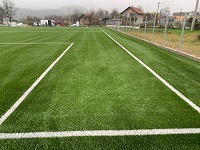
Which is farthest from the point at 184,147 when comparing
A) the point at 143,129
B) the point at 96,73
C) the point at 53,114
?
the point at 96,73

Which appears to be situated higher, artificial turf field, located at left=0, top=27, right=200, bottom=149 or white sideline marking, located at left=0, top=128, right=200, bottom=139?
artificial turf field, located at left=0, top=27, right=200, bottom=149

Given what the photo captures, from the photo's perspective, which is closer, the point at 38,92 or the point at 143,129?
the point at 143,129

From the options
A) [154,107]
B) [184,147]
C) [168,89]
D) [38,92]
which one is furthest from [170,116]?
[38,92]

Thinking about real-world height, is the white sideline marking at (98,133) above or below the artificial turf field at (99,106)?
below

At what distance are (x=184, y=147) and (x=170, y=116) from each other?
2.77ft

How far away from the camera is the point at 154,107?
144 inches

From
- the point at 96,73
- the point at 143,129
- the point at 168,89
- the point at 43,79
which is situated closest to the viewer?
the point at 143,129

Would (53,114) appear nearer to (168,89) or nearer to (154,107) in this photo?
(154,107)

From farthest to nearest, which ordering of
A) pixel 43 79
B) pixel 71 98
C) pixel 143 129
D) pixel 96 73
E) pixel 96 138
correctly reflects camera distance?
1. pixel 96 73
2. pixel 43 79
3. pixel 71 98
4. pixel 143 129
5. pixel 96 138

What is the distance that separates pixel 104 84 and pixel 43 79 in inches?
70.1

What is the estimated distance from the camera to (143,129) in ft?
9.68

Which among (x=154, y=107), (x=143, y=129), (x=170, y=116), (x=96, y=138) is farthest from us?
(x=154, y=107)

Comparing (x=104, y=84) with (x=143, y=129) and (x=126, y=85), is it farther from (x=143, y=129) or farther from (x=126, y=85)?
(x=143, y=129)

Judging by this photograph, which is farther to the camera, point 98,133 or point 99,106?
point 99,106
